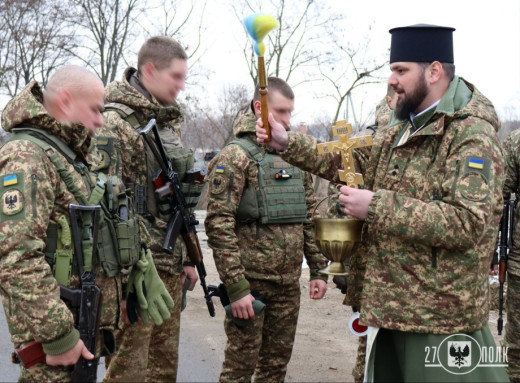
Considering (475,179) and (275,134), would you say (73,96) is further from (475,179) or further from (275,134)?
(475,179)

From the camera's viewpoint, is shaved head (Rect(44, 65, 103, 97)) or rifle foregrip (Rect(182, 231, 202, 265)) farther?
rifle foregrip (Rect(182, 231, 202, 265))

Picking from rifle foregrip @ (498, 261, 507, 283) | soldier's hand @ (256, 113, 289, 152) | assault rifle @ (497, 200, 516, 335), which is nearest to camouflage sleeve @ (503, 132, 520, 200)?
assault rifle @ (497, 200, 516, 335)

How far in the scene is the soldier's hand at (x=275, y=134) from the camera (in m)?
3.30

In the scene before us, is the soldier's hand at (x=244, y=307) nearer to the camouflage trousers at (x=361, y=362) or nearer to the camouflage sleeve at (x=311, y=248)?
the camouflage sleeve at (x=311, y=248)

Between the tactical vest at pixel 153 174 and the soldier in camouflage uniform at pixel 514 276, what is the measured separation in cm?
259

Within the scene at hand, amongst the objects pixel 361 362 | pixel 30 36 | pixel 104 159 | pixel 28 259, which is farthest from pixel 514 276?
pixel 30 36

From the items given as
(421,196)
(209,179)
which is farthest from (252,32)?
(209,179)

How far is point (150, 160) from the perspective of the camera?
4.19m

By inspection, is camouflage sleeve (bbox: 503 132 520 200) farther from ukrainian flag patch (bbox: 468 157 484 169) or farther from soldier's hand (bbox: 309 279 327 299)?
ukrainian flag patch (bbox: 468 157 484 169)

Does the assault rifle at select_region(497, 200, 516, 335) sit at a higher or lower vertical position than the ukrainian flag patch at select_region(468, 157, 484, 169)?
lower

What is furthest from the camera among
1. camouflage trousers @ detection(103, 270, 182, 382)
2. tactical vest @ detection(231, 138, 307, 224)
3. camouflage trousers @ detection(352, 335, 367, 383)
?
camouflage trousers @ detection(352, 335, 367, 383)

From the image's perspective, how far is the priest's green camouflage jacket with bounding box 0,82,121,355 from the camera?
9.08 feet

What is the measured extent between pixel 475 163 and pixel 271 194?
170 cm

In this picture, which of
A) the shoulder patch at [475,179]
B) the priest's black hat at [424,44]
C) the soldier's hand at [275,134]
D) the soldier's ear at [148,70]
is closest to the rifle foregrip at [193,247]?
the soldier's ear at [148,70]
